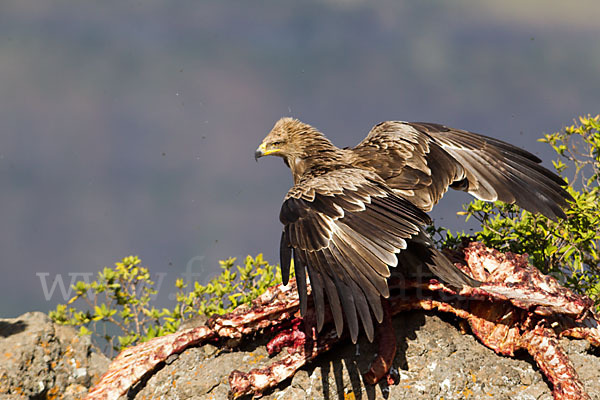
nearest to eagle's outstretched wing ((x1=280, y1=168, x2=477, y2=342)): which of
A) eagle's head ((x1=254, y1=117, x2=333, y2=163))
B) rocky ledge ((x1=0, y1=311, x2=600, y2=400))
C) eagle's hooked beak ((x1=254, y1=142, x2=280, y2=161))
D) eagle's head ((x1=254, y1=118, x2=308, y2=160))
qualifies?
rocky ledge ((x1=0, y1=311, x2=600, y2=400))

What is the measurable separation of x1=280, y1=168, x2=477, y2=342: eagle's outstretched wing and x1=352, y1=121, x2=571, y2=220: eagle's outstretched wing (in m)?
0.46

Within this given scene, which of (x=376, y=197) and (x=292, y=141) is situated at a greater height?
(x=292, y=141)

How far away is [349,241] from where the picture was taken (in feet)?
13.7

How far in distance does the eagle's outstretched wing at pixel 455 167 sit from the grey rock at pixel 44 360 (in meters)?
3.33

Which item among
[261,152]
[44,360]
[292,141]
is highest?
[261,152]

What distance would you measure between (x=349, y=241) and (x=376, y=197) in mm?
560

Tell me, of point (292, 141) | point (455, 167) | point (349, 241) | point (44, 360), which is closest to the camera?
point (349, 241)

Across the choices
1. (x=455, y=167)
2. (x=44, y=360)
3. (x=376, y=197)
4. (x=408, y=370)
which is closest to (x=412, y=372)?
(x=408, y=370)

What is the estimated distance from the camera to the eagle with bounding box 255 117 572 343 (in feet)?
13.0

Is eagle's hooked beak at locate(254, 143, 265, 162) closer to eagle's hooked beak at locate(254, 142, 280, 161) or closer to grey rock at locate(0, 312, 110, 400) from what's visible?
eagle's hooked beak at locate(254, 142, 280, 161)

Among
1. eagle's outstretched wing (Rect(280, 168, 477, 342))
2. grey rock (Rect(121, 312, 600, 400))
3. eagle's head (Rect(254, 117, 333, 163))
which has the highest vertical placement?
eagle's head (Rect(254, 117, 333, 163))

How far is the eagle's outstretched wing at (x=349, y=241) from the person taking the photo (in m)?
3.85

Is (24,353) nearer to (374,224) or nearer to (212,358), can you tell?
(212,358)

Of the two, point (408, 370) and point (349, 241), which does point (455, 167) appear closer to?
point (349, 241)
